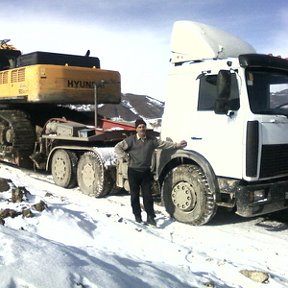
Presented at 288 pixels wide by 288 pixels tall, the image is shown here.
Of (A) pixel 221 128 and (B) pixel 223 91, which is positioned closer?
(B) pixel 223 91

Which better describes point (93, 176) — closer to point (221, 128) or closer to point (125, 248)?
point (221, 128)

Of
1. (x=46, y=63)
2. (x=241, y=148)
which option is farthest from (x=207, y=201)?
(x=46, y=63)

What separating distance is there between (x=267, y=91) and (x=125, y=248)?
2994 millimetres

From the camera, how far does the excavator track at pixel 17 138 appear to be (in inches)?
442

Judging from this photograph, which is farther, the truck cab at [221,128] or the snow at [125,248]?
the truck cab at [221,128]

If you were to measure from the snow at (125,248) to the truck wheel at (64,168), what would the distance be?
84 cm

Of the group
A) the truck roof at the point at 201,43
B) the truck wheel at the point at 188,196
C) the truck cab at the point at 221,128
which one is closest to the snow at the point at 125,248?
the truck wheel at the point at 188,196

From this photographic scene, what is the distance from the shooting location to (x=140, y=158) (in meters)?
7.18

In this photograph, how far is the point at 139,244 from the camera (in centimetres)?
588

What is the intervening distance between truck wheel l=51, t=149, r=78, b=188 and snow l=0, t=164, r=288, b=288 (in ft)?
2.74

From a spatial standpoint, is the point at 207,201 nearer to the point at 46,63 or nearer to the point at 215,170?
the point at 215,170

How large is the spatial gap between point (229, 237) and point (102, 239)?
1.93 meters

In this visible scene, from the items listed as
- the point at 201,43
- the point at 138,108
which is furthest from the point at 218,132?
the point at 138,108

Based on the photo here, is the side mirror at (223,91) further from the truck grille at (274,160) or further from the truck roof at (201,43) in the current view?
the truck grille at (274,160)
